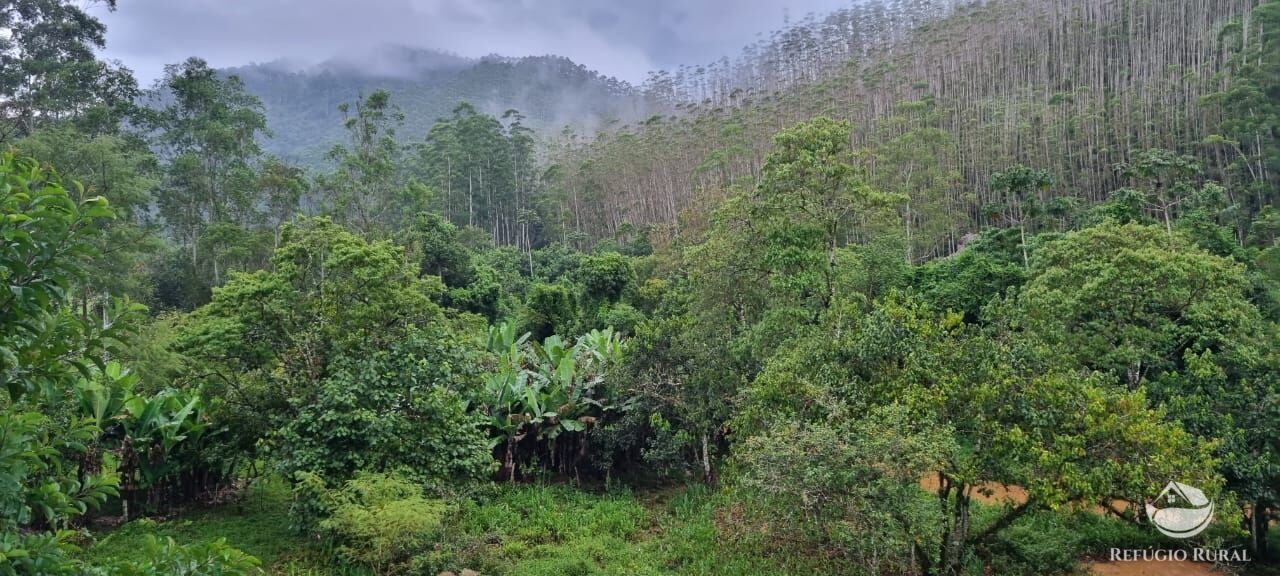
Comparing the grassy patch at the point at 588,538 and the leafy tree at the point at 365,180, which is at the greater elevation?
the leafy tree at the point at 365,180

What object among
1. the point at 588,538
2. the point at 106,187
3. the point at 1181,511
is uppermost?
the point at 106,187

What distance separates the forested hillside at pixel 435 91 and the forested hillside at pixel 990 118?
4667 centimetres

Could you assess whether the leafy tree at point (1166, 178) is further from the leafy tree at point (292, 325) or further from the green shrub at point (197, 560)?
the green shrub at point (197, 560)

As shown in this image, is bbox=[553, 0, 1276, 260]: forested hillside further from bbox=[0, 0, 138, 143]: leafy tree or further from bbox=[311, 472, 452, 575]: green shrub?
bbox=[0, 0, 138, 143]: leafy tree

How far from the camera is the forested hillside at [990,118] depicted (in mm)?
24906

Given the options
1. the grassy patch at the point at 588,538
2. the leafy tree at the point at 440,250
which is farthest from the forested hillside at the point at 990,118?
the grassy patch at the point at 588,538

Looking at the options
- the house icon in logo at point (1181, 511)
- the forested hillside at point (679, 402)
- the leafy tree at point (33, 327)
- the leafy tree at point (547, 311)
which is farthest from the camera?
the leafy tree at point (547, 311)

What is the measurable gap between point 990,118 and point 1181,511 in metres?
30.9

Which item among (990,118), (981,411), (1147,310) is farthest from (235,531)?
(990,118)

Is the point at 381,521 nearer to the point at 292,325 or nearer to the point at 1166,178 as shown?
the point at 292,325

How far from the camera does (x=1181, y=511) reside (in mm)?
6703

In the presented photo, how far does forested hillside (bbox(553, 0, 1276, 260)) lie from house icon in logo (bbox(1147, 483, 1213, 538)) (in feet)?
53.3

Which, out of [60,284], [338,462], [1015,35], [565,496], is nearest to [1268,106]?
[1015,35]

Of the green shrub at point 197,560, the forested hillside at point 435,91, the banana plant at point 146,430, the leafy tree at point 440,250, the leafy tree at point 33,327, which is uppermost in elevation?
the forested hillside at point 435,91
